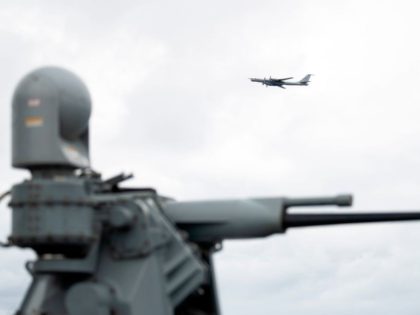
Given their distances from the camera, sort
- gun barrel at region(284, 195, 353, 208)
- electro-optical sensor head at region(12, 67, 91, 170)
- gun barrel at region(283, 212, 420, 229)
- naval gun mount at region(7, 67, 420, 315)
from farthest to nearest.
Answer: gun barrel at region(283, 212, 420, 229)
gun barrel at region(284, 195, 353, 208)
electro-optical sensor head at region(12, 67, 91, 170)
naval gun mount at region(7, 67, 420, 315)

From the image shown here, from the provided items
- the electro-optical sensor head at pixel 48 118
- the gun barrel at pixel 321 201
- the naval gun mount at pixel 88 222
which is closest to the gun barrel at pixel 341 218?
the naval gun mount at pixel 88 222

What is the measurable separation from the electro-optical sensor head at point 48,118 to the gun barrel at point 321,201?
3.62 metres

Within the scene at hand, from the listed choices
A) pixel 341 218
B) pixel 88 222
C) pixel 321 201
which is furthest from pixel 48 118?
pixel 341 218

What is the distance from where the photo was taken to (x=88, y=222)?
701 inches

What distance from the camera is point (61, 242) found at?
17594 millimetres

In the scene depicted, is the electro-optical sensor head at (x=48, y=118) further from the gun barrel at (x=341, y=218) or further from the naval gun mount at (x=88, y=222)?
the gun barrel at (x=341, y=218)

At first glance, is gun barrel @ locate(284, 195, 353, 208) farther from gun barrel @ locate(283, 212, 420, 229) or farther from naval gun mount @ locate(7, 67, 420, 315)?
gun barrel @ locate(283, 212, 420, 229)

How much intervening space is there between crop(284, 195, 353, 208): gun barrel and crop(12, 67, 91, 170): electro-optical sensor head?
3619 mm

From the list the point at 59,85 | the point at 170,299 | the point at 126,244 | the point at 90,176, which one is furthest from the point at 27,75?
the point at 170,299

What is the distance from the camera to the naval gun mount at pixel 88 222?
17.7m

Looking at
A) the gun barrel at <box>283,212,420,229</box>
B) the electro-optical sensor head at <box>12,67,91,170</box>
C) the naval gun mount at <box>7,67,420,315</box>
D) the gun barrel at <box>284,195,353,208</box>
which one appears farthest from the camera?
the gun barrel at <box>283,212,420,229</box>

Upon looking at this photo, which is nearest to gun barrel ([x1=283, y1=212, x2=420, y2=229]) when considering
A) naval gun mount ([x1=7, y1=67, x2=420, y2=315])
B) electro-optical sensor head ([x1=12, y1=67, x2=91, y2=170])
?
naval gun mount ([x1=7, y1=67, x2=420, y2=315])

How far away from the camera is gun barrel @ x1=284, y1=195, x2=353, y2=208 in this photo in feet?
61.2

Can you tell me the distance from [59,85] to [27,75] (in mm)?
647
